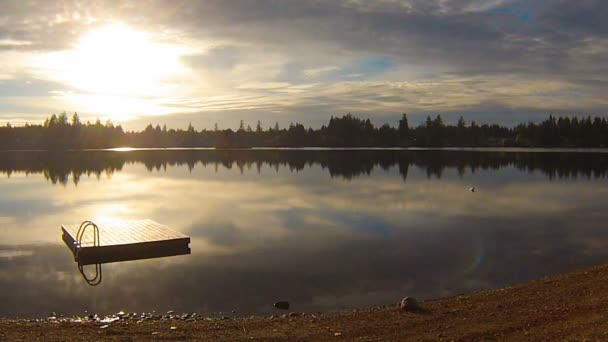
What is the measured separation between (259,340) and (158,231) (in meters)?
11.8

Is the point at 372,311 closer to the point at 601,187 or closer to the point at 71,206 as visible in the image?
the point at 71,206

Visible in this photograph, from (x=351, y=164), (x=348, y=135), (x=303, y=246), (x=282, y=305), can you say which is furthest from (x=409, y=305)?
(x=348, y=135)

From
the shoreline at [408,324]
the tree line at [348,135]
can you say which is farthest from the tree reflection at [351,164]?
the tree line at [348,135]

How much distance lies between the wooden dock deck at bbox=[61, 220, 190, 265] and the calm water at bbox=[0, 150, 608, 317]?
51 centimetres

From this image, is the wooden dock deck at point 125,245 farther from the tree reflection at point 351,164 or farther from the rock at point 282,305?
the tree reflection at point 351,164

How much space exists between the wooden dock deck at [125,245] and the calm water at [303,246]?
1.69 ft

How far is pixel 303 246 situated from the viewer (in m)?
18.2

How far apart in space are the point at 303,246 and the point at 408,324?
8881mm

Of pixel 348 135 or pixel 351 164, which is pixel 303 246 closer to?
pixel 351 164

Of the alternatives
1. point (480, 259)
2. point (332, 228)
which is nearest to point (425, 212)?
point (332, 228)

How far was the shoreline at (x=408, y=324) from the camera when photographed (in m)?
8.66

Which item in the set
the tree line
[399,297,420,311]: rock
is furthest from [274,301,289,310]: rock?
the tree line

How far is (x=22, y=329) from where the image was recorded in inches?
377

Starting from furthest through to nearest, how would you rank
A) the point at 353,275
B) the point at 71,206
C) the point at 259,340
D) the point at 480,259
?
the point at 71,206, the point at 480,259, the point at 353,275, the point at 259,340
